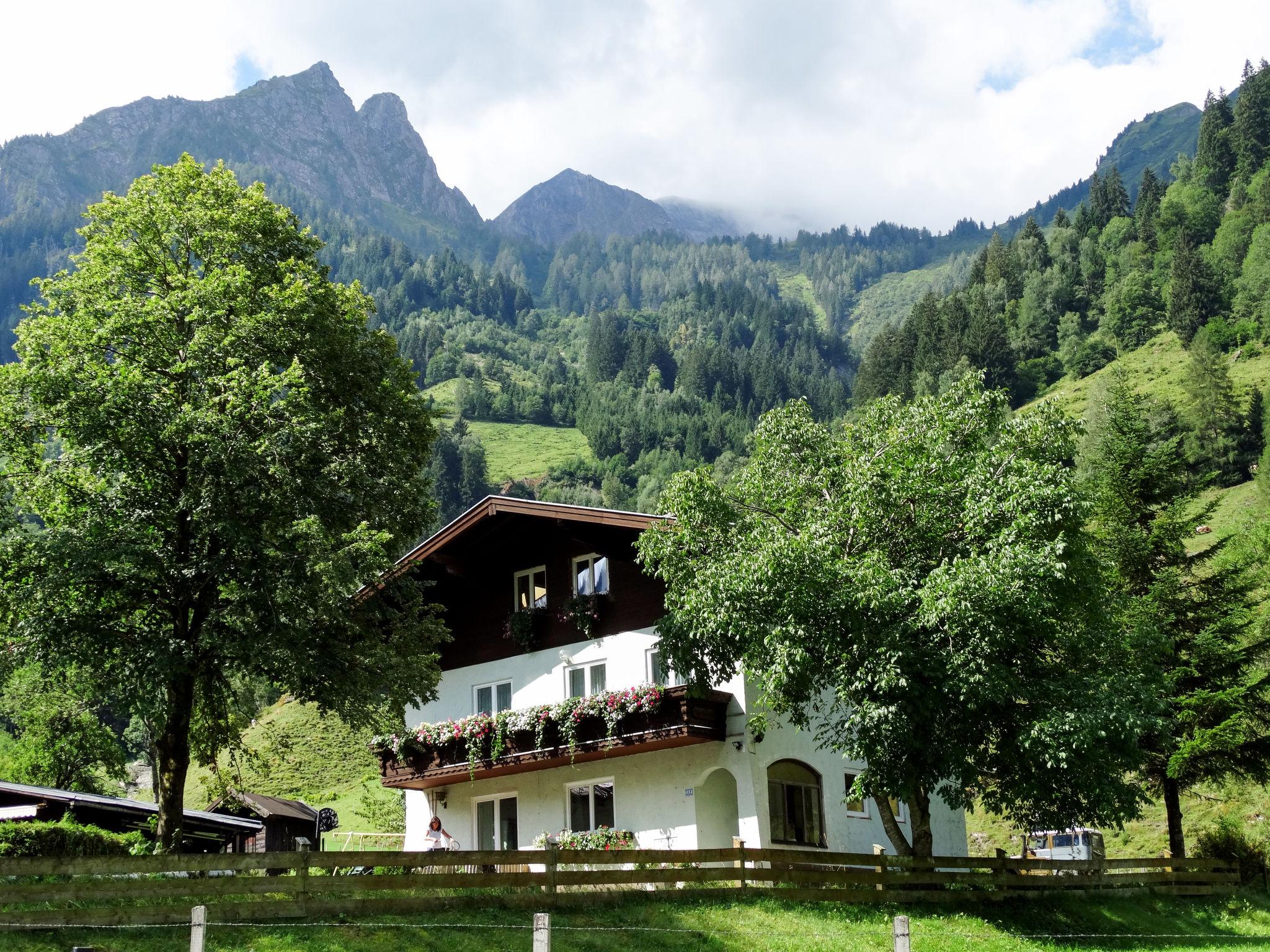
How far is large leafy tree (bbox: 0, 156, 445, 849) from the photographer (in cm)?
2320

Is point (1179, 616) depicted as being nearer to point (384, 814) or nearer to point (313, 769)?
point (384, 814)

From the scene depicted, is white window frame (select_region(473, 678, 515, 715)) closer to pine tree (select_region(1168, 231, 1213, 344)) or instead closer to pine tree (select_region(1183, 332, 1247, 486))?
pine tree (select_region(1183, 332, 1247, 486))

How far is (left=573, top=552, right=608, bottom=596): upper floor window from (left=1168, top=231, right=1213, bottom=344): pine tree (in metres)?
115

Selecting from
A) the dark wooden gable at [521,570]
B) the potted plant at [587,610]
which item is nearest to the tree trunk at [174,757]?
the dark wooden gable at [521,570]

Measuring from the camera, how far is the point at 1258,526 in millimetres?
57438

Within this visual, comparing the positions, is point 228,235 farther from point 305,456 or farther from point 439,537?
point 439,537

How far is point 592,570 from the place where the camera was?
33.9 metres

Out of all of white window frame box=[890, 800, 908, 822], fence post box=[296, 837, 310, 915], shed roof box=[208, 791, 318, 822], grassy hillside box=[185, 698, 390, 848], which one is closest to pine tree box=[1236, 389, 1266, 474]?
grassy hillside box=[185, 698, 390, 848]

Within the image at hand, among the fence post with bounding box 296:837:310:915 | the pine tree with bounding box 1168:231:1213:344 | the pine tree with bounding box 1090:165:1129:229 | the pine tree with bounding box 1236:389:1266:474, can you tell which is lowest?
the fence post with bounding box 296:837:310:915

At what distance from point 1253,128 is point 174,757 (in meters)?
175

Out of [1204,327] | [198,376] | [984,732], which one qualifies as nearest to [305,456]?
[198,376]

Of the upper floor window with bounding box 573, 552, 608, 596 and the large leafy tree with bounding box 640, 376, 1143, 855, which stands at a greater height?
the upper floor window with bounding box 573, 552, 608, 596

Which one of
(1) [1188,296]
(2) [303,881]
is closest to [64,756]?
(2) [303,881]

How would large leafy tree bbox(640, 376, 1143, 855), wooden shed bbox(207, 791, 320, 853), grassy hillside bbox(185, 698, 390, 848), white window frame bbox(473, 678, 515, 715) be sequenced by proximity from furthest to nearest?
1. grassy hillside bbox(185, 698, 390, 848)
2. wooden shed bbox(207, 791, 320, 853)
3. white window frame bbox(473, 678, 515, 715)
4. large leafy tree bbox(640, 376, 1143, 855)
